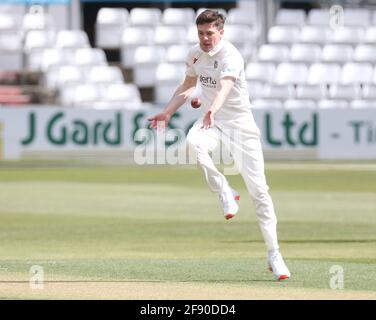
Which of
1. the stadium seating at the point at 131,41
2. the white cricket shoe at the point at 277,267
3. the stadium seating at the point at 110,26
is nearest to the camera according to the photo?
the white cricket shoe at the point at 277,267

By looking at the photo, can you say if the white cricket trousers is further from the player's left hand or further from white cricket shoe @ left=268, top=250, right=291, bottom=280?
the player's left hand

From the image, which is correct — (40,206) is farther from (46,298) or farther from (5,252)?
(46,298)

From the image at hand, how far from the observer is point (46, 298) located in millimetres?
7934

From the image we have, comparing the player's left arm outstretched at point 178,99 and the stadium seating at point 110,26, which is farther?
the stadium seating at point 110,26

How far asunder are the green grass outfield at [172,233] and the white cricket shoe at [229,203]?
50cm

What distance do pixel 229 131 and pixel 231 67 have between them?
48 centimetres

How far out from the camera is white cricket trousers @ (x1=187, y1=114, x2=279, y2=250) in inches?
344

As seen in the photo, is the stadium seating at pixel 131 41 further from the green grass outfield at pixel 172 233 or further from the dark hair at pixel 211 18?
the dark hair at pixel 211 18

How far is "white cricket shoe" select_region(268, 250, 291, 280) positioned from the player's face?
5.10ft

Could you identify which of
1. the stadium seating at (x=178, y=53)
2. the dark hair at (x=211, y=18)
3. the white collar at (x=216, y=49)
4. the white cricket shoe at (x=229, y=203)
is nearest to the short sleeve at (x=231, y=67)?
the white collar at (x=216, y=49)

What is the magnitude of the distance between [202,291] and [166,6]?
2030 cm

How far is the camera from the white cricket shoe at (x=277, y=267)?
8.78 meters

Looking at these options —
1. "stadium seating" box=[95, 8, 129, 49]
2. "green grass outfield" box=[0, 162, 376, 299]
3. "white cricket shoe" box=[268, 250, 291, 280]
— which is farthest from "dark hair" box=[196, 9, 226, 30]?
"stadium seating" box=[95, 8, 129, 49]

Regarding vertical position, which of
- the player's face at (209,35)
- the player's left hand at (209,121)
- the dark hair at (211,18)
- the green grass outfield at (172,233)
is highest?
the dark hair at (211,18)
